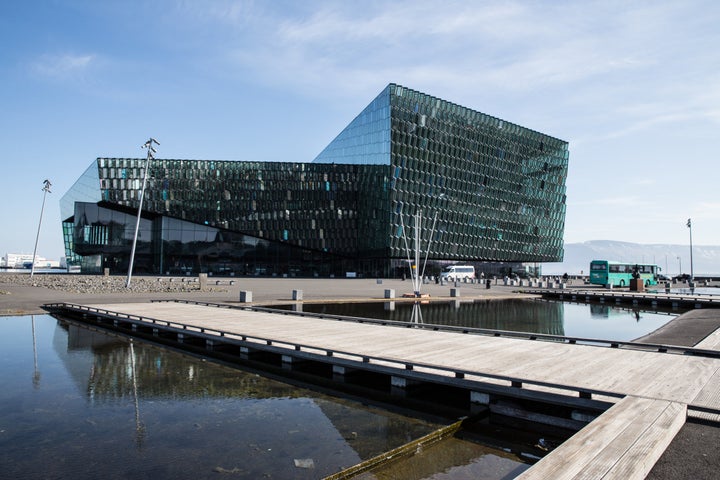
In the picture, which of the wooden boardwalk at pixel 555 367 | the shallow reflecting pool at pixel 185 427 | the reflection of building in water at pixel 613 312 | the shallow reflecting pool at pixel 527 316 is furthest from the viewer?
the reflection of building in water at pixel 613 312

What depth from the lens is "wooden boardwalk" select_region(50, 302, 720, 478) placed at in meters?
7.29

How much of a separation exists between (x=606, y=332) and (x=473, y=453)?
59.4ft

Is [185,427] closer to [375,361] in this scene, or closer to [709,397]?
[375,361]

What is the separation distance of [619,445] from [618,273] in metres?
67.3

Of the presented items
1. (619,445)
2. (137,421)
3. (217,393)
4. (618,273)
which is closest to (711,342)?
(619,445)

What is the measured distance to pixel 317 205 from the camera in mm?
84250

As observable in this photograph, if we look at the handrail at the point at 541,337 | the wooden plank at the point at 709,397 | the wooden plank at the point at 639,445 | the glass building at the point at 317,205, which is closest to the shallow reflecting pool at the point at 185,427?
the wooden plank at the point at 639,445

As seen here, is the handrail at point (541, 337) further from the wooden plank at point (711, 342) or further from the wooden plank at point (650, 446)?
the wooden plank at point (650, 446)

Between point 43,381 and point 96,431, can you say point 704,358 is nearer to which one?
point 96,431

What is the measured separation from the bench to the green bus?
2483 inches

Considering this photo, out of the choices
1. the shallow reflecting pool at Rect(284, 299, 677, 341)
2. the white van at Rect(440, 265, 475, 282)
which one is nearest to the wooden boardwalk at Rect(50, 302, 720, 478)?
the shallow reflecting pool at Rect(284, 299, 677, 341)

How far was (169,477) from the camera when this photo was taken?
823 cm

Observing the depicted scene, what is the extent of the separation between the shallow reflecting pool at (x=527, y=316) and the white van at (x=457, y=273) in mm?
40119

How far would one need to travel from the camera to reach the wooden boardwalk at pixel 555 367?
7.29 meters
